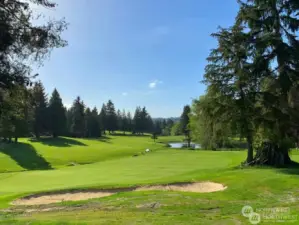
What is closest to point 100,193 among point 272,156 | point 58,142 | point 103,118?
point 272,156

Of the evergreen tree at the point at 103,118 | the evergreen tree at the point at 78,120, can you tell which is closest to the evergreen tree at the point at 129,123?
the evergreen tree at the point at 103,118

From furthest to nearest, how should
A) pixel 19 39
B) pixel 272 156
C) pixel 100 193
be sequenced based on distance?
pixel 272 156 → pixel 100 193 → pixel 19 39

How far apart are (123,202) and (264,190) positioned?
227 inches

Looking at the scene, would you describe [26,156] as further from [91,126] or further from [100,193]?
[91,126]

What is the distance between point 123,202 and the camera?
452 inches

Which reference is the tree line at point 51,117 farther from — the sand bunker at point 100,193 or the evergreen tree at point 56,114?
the sand bunker at point 100,193

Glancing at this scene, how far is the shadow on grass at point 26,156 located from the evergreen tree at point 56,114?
15.7 metres

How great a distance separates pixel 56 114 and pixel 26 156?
2756 cm

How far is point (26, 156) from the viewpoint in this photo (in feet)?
154

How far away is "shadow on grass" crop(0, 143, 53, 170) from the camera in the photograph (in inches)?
1607

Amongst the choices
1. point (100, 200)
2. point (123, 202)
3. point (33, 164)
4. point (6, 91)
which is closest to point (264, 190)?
point (123, 202)

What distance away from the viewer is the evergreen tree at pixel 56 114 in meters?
73.0

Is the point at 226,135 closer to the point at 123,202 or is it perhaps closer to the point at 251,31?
the point at 251,31

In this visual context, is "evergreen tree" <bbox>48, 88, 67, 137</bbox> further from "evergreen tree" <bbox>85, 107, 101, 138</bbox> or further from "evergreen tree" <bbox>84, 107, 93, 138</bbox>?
"evergreen tree" <bbox>85, 107, 101, 138</bbox>
